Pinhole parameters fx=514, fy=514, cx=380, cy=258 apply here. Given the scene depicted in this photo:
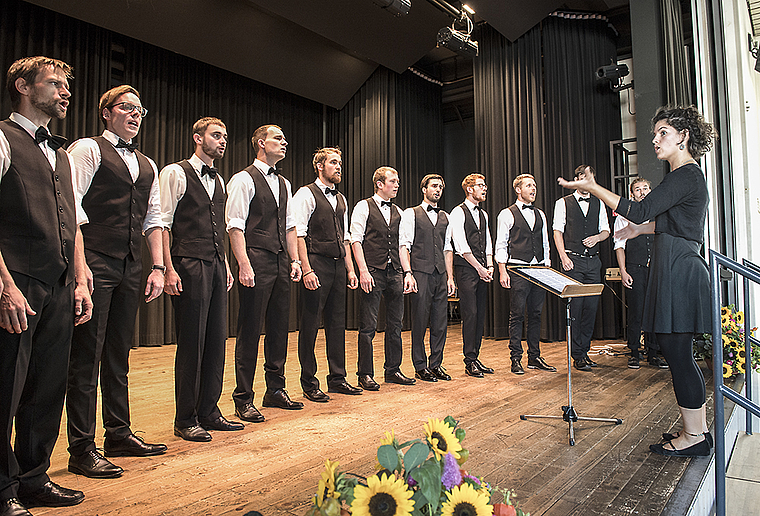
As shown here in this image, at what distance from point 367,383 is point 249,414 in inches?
40.2

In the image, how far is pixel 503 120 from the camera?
7074mm

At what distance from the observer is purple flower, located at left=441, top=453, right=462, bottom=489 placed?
2.51 feet

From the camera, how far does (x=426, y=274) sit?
12.6 ft

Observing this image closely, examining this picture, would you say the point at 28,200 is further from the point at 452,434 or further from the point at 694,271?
the point at 694,271

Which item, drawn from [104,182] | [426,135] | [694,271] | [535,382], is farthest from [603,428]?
[426,135]

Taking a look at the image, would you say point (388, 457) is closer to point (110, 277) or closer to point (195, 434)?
point (110, 277)

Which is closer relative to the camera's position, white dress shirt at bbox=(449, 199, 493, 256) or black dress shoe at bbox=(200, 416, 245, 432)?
black dress shoe at bbox=(200, 416, 245, 432)

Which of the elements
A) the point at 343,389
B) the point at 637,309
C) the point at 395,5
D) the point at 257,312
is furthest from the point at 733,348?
the point at 395,5

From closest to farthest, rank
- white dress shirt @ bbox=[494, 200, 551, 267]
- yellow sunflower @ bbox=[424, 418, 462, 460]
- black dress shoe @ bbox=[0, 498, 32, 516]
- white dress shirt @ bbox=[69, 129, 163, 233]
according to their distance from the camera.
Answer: yellow sunflower @ bbox=[424, 418, 462, 460]
black dress shoe @ bbox=[0, 498, 32, 516]
white dress shirt @ bbox=[69, 129, 163, 233]
white dress shirt @ bbox=[494, 200, 551, 267]

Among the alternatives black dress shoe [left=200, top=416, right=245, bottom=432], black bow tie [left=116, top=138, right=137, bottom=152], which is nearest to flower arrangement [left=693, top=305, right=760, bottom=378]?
black dress shoe [left=200, top=416, right=245, bottom=432]

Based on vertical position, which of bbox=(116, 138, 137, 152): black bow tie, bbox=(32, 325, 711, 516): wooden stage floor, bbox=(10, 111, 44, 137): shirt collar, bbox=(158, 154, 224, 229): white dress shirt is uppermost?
bbox=(116, 138, 137, 152): black bow tie

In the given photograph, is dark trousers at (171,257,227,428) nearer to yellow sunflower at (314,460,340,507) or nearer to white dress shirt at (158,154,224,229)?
white dress shirt at (158,154,224,229)

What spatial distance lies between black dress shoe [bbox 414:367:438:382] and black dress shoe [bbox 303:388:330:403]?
89 centimetres

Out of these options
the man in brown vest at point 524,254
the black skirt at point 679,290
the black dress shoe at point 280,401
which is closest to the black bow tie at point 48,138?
the black dress shoe at point 280,401
